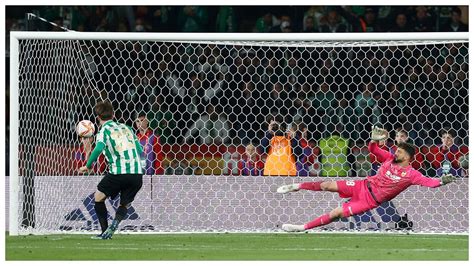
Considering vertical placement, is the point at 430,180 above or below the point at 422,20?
below

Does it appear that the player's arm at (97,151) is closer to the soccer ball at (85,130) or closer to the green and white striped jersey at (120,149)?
the green and white striped jersey at (120,149)

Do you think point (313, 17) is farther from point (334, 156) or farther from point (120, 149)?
point (120, 149)

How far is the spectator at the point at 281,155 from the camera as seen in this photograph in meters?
14.6

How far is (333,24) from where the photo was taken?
1792cm

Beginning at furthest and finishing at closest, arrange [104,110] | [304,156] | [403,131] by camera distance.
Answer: [304,156], [403,131], [104,110]

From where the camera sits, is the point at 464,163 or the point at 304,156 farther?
the point at 304,156

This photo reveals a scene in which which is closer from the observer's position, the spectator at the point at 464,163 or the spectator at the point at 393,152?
the spectator at the point at 464,163

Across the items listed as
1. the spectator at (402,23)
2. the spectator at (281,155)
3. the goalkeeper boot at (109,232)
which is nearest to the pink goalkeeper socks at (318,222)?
the spectator at (281,155)

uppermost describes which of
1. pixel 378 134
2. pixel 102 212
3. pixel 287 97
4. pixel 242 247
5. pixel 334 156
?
pixel 287 97

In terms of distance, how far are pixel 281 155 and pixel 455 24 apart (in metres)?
4.48

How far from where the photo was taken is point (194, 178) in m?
14.5

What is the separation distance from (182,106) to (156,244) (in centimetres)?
390

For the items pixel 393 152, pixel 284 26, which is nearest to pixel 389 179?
pixel 393 152

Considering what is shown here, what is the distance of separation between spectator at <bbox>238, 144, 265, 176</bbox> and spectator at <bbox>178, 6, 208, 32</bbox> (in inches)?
156
